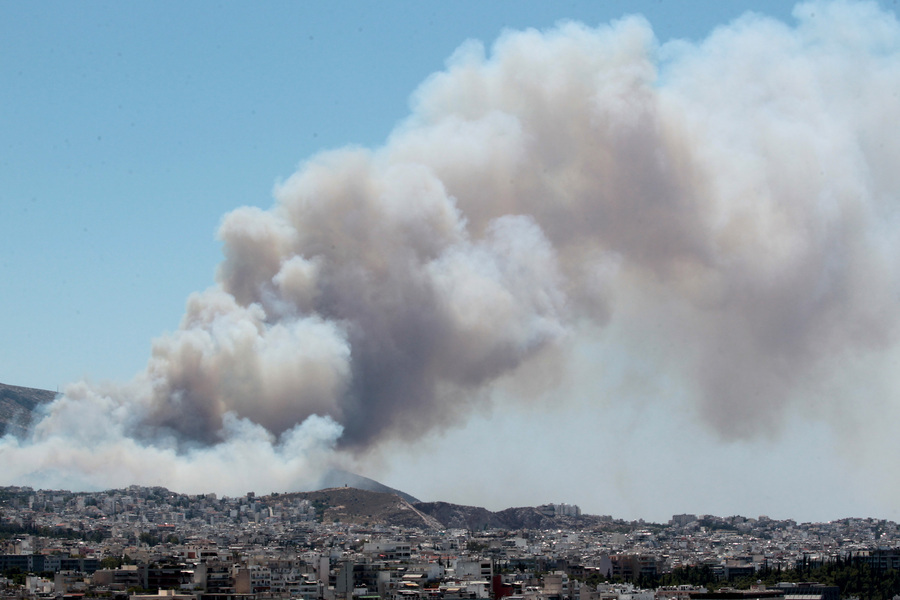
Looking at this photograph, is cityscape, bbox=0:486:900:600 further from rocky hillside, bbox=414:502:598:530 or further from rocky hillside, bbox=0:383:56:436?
rocky hillside, bbox=0:383:56:436

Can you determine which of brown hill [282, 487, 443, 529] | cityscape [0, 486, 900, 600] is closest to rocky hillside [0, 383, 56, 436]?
cityscape [0, 486, 900, 600]

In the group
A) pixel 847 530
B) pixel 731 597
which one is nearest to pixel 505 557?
pixel 731 597

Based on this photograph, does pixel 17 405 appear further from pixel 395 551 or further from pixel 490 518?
pixel 395 551

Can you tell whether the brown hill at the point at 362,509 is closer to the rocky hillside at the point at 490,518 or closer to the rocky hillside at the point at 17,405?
the rocky hillside at the point at 490,518

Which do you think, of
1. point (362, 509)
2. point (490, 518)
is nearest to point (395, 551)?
point (362, 509)

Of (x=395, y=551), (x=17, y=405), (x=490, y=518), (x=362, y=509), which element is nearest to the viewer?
(x=395, y=551)

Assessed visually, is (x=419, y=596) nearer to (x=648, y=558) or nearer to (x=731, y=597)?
(x=731, y=597)
